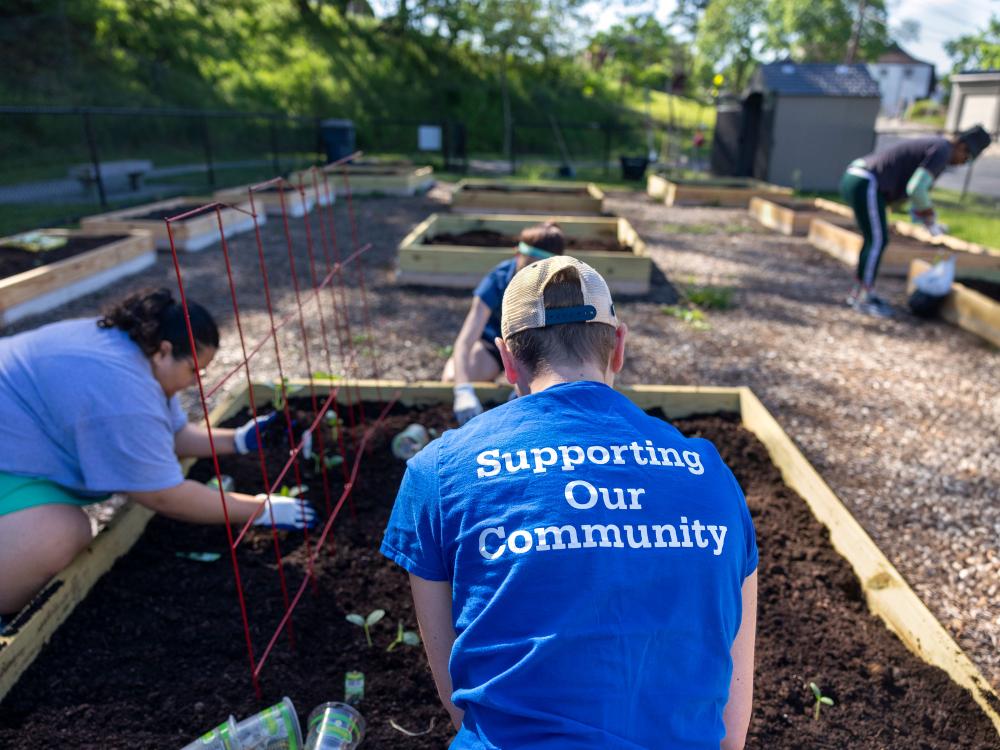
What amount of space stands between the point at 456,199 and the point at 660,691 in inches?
406

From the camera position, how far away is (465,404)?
3422 mm

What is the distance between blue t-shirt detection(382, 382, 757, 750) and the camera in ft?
3.42

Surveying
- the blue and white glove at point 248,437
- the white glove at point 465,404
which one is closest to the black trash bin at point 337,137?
the white glove at point 465,404

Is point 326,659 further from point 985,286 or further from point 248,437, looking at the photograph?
point 985,286

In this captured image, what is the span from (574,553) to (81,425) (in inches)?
70.7

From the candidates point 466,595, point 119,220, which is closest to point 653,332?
point 466,595

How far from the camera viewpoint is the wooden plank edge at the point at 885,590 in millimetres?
2057

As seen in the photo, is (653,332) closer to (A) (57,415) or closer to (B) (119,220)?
(A) (57,415)

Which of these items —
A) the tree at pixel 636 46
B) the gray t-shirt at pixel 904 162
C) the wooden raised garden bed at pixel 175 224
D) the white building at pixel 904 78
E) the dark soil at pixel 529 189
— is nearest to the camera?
the gray t-shirt at pixel 904 162

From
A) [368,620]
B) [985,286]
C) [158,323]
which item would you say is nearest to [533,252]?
[158,323]

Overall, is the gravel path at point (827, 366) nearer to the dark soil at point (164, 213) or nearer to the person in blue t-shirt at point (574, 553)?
the dark soil at point (164, 213)

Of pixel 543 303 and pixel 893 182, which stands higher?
pixel 543 303

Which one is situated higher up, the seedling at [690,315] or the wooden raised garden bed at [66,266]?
the wooden raised garden bed at [66,266]

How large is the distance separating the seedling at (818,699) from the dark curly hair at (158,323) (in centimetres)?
217
